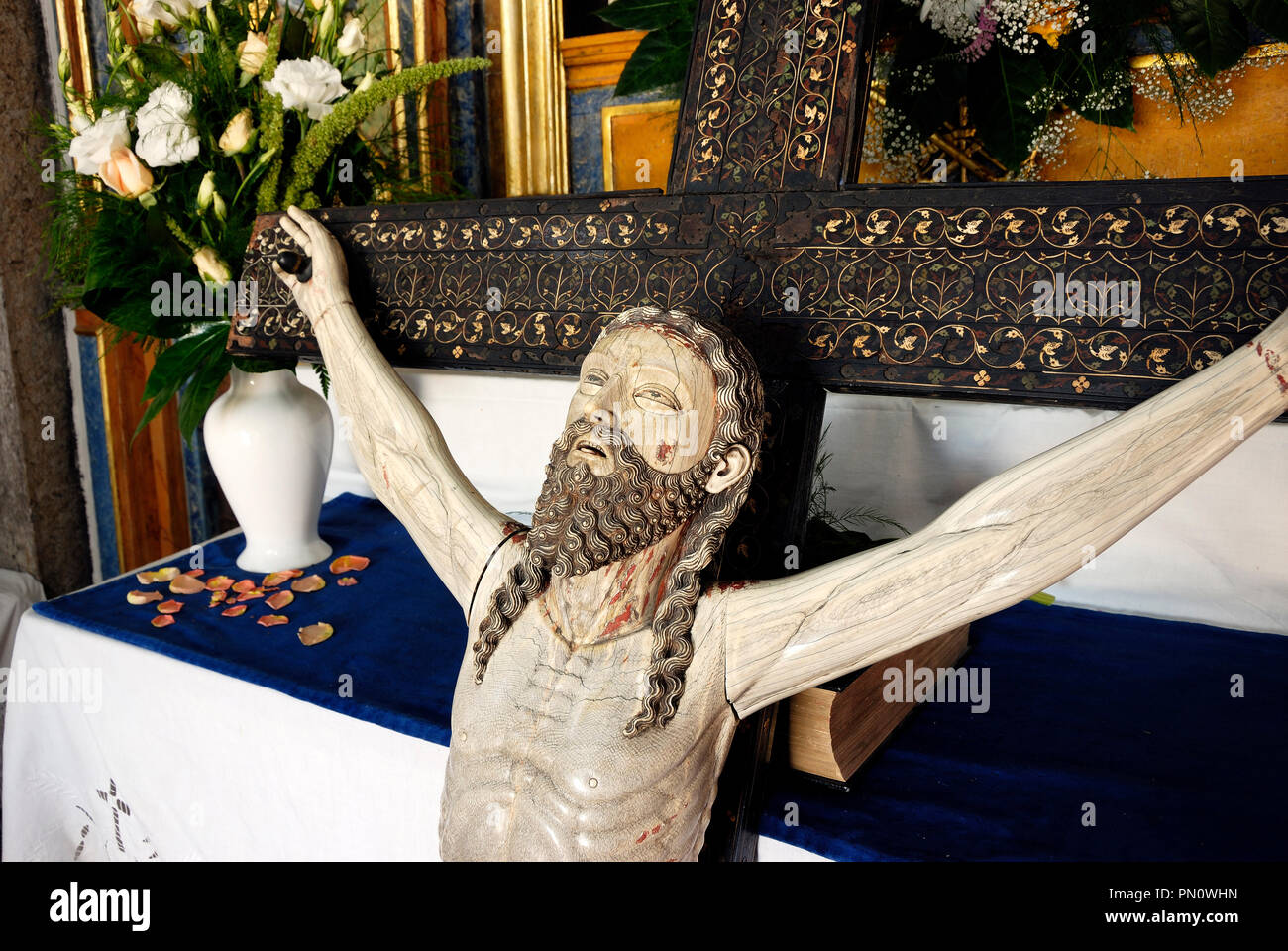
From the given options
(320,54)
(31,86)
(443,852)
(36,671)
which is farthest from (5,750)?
(31,86)

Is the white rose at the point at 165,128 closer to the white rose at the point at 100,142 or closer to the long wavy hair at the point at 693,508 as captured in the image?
Answer: the white rose at the point at 100,142

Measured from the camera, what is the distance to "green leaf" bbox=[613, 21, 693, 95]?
1232 millimetres

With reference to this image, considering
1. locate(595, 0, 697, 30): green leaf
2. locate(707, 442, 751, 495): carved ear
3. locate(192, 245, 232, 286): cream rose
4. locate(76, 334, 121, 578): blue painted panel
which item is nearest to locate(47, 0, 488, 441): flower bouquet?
locate(192, 245, 232, 286): cream rose

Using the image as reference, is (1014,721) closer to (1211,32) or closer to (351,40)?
(1211,32)

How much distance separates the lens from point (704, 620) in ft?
2.50

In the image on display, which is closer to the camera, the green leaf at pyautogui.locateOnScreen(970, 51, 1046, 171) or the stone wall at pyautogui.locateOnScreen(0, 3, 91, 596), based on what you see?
the green leaf at pyautogui.locateOnScreen(970, 51, 1046, 171)

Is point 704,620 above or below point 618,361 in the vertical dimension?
below

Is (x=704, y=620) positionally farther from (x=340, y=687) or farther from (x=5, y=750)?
(x=5, y=750)

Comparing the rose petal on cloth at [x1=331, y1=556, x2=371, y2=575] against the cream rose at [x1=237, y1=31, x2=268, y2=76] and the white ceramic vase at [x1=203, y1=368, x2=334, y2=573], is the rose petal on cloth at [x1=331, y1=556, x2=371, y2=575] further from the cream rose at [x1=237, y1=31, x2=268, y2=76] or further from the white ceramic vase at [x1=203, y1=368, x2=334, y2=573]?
the cream rose at [x1=237, y1=31, x2=268, y2=76]

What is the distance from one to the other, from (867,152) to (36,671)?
137 cm

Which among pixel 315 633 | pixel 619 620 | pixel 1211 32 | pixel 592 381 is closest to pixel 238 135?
pixel 315 633

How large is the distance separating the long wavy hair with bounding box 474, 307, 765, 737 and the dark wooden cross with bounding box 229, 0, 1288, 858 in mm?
65

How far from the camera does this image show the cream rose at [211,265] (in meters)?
1.29

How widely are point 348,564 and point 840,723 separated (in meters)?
0.88
